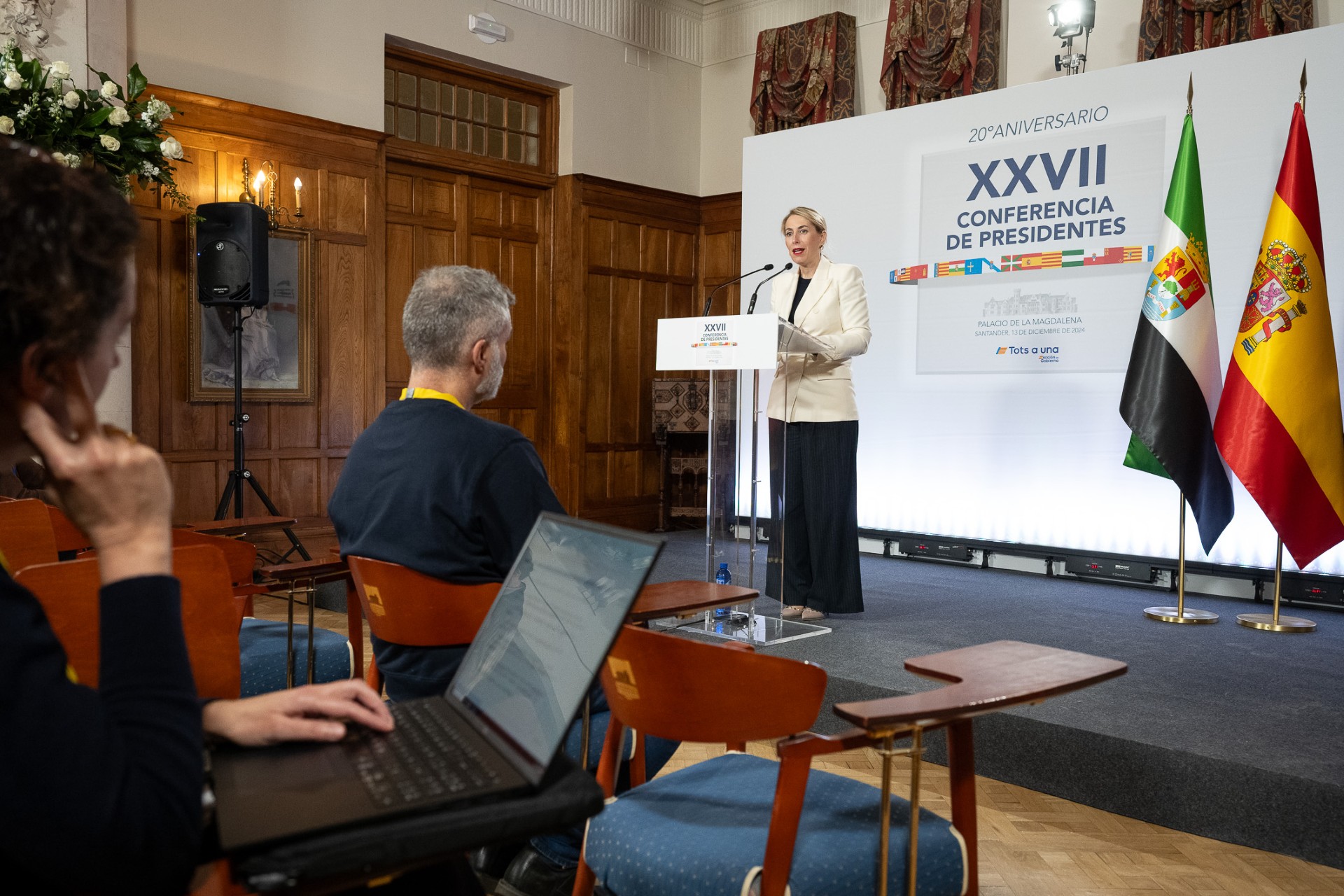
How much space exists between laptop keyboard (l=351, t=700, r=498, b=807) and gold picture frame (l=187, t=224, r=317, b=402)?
5174 millimetres

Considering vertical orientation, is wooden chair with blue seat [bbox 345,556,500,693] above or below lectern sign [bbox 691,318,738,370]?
below

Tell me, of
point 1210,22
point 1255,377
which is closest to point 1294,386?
point 1255,377

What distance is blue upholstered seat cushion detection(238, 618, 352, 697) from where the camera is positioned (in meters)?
2.48

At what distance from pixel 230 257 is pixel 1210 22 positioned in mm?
5318

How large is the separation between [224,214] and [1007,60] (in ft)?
15.5

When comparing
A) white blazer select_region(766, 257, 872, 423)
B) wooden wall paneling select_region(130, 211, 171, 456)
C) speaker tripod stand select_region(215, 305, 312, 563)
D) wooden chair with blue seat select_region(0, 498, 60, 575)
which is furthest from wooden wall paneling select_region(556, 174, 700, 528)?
wooden chair with blue seat select_region(0, 498, 60, 575)

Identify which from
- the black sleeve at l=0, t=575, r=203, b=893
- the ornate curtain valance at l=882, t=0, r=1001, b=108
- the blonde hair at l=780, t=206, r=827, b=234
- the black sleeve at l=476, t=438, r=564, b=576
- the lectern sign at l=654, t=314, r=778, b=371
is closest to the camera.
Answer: the black sleeve at l=0, t=575, r=203, b=893

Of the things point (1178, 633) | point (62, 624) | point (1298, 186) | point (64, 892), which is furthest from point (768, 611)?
point (64, 892)

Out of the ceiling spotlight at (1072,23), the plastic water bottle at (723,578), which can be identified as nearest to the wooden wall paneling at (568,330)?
the ceiling spotlight at (1072,23)

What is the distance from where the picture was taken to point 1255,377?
4281mm

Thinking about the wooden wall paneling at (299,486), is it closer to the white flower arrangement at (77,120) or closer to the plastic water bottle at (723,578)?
the white flower arrangement at (77,120)

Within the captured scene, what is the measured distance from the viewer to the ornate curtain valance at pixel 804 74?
24.6ft

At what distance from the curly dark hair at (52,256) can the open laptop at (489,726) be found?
0.38 m

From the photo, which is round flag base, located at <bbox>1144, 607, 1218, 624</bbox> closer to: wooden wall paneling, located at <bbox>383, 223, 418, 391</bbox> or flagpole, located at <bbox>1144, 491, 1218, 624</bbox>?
flagpole, located at <bbox>1144, 491, 1218, 624</bbox>
